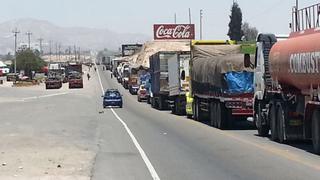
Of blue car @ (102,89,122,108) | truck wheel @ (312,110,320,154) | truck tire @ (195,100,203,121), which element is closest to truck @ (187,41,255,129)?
truck tire @ (195,100,203,121)

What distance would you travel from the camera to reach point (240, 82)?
2866 cm

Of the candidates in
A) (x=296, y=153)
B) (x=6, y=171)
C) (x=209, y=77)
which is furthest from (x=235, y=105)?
(x=6, y=171)

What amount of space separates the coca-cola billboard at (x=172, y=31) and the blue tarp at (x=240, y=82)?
11950 cm

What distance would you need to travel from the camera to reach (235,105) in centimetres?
2884

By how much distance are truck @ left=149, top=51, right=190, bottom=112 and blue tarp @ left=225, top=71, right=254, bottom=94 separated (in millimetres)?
14748

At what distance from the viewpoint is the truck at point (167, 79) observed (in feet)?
146

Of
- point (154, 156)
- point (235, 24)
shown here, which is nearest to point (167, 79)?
point (154, 156)

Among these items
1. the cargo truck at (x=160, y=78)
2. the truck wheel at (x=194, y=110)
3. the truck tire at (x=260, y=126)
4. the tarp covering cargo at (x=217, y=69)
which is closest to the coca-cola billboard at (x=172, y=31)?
the cargo truck at (x=160, y=78)

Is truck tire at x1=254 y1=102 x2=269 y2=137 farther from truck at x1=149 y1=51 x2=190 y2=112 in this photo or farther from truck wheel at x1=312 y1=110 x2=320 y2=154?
truck at x1=149 y1=51 x2=190 y2=112

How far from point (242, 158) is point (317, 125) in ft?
7.20

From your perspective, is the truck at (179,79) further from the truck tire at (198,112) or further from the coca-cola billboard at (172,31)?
the coca-cola billboard at (172,31)

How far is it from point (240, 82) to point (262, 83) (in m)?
4.26

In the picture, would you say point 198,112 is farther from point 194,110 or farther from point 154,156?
point 154,156

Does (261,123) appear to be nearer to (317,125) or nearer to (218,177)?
(317,125)
